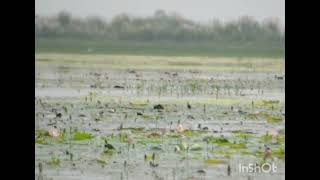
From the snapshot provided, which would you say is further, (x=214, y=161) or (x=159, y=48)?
(x=159, y=48)

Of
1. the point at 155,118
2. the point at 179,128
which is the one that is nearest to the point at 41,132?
the point at 155,118

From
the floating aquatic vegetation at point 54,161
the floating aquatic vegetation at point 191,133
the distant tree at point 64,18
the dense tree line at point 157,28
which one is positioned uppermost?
the distant tree at point 64,18

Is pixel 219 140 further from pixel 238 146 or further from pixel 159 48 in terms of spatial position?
pixel 159 48

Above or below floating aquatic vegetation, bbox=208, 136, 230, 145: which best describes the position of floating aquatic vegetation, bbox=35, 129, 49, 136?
above

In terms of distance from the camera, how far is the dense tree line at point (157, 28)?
349 centimetres

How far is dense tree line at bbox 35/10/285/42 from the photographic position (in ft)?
11.5

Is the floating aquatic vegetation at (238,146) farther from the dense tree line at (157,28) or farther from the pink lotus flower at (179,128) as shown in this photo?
the dense tree line at (157,28)

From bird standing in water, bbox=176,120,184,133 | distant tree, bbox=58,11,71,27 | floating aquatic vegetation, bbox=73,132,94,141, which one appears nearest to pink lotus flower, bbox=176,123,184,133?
bird standing in water, bbox=176,120,184,133

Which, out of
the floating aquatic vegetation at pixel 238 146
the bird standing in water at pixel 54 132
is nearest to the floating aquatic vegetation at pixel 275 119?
the floating aquatic vegetation at pixel 238 146

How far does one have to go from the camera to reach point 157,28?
3.51m

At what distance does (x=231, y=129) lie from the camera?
3477 mm

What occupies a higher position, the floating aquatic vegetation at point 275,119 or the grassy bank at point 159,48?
the grassy bank at point 159,48

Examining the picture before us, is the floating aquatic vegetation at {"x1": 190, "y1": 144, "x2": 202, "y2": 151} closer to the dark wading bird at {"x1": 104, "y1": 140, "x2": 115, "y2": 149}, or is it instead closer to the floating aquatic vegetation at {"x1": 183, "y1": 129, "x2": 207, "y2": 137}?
the floating aquatic vegetation at {"x1": 183, "y1": 129, "x2": 207, "y2": 137}
